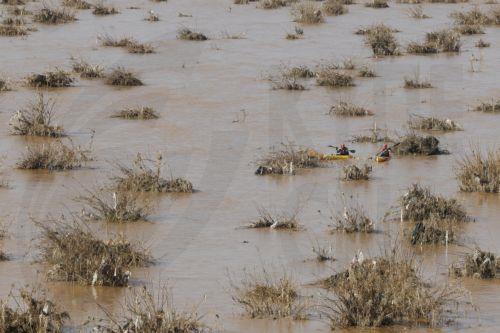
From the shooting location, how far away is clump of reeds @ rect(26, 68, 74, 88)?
18.0 m

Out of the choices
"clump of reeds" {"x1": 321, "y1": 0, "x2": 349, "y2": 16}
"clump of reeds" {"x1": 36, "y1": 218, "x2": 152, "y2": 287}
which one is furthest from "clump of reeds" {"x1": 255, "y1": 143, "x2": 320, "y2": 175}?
"clump of reeds" {"x1": 321, "y1": 0, "x2": 349, "y2": 16}

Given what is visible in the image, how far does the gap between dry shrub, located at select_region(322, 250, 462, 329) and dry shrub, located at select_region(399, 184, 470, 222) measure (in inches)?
108

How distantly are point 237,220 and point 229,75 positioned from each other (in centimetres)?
831

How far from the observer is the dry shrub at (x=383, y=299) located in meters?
8.05

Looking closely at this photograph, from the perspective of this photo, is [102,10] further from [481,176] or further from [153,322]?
[153,322]

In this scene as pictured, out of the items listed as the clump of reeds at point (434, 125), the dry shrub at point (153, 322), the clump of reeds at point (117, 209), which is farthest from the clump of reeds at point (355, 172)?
the dry shrub at point (153, 322)

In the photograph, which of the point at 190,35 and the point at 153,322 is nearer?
the point at 153,322

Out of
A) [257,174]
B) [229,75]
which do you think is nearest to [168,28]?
[229,75]

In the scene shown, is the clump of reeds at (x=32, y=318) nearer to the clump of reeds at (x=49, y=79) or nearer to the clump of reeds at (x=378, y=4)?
the clump of reeds at (x=49, y=79)

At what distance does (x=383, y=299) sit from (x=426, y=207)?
10.5 feet

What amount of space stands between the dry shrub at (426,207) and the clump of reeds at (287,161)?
2.18 meters


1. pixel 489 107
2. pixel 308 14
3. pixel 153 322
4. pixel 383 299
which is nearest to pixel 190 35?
pixel 308 14

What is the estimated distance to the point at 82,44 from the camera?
867 inches

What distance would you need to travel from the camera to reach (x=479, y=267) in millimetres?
9328
